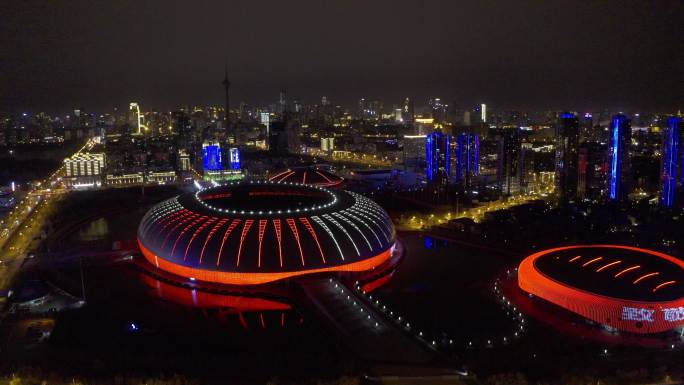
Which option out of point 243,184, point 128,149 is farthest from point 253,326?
point 128,149

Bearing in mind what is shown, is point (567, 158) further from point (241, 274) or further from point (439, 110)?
point (439, 110)

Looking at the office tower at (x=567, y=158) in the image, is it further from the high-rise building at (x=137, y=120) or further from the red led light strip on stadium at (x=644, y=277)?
the high-rise building at (x=137, y=120)

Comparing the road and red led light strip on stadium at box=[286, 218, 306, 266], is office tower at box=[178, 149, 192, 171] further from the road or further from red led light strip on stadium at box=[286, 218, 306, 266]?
red led light strip on stadium at box=[286, 218, 306, 266]

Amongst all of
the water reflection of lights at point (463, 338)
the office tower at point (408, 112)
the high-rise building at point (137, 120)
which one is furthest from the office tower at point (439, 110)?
the water reflection of lights at point (463, 338)

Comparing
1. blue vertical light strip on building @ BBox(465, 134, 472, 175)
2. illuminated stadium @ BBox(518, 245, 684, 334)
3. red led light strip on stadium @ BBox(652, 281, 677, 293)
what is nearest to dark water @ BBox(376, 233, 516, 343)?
illuminated stadium @ BBox(518, 245, 684, 334)

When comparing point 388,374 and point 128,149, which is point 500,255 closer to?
point 388,374
